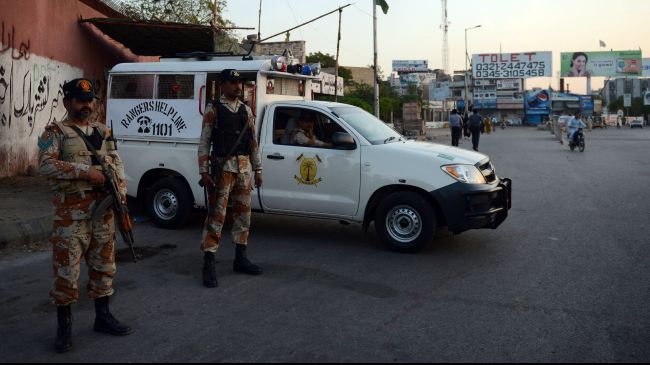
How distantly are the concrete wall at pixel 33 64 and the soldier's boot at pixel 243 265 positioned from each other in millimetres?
6199

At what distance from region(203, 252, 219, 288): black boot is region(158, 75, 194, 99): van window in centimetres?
305

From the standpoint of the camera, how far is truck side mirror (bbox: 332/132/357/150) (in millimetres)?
6875

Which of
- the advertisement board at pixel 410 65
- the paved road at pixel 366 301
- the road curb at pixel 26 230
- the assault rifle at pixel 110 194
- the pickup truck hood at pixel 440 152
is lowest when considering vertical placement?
the paved road at pixel 366 301

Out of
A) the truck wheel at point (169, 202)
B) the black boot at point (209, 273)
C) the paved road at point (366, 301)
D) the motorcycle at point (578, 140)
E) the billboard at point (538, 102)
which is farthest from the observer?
the billboard at point (538, 102)

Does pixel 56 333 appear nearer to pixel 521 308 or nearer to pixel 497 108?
pixel 521 308

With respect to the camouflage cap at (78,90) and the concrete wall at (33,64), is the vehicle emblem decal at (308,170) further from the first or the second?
the concrete wall at (33,64)

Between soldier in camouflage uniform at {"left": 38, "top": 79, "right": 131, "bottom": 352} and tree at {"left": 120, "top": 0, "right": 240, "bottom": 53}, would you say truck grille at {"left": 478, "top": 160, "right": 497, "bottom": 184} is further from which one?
tree at {"left": 120, "top": 0, "right": 240, "bottom": 53}

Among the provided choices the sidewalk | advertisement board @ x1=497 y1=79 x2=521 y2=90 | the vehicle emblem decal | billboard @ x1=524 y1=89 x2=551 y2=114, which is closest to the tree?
the sidewalk

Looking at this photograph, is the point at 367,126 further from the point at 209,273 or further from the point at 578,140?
the point at 578,140

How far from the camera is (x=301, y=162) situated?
710 centimetres

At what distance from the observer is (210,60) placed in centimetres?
826

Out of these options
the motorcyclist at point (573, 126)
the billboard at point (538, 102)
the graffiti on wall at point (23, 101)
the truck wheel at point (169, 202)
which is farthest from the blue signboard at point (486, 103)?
the truck wheel at point (169, 202)

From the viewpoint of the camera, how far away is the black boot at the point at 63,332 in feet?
12.9

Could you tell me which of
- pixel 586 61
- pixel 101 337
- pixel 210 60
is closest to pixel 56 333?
pixel 101 337
